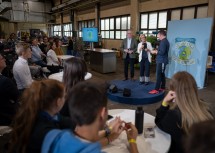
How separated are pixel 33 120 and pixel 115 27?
10530mm

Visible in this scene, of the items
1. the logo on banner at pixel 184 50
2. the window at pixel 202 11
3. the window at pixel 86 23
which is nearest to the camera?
the logo on banner at pixel 184 50

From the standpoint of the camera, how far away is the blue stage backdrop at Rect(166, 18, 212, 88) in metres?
4.61

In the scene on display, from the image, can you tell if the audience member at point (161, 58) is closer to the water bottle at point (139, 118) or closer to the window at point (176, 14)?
the water bottle at point (139, 118)

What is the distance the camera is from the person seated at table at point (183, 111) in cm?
129

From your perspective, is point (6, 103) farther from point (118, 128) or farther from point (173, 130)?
point (173, 130)

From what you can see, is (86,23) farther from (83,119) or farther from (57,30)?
(83,119)

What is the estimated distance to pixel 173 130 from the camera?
138 cm

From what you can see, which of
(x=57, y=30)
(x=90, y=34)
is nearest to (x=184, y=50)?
(x=90, y=34)

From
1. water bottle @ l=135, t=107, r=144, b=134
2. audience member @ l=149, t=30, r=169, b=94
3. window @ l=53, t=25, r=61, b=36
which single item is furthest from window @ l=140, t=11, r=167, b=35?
window @ l=53, t=25, r=61, b=36

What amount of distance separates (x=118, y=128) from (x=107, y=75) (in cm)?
504

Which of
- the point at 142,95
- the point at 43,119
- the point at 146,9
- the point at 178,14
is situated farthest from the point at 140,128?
the point at 146,9

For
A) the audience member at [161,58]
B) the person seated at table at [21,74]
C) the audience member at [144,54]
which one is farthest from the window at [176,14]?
the person seated at table at [21,74]

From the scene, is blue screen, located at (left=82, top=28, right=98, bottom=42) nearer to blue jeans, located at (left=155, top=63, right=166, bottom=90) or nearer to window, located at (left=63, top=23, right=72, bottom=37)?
blue jeans, located at (left=155, top=63, right=166, bottom=90)

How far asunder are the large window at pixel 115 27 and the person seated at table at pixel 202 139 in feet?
32.4
